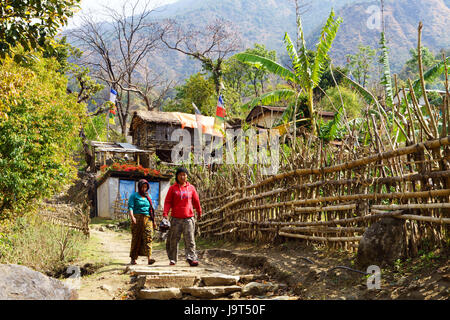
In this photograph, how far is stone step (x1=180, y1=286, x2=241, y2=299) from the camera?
182 inches

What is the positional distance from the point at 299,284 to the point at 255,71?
3495cm

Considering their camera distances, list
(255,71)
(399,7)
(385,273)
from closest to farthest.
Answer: (385,273)
(255,71)
(399,7)

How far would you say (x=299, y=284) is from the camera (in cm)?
480

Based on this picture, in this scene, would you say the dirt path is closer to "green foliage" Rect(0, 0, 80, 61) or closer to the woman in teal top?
the woman in teal top

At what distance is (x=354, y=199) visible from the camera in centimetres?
509

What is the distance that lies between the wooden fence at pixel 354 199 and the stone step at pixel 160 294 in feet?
7.01

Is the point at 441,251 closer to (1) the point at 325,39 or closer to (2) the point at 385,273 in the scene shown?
(2) the point at 385,273

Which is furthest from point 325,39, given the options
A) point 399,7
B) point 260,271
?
point 399,7

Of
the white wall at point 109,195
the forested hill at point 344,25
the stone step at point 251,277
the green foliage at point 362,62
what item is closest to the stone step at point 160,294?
the stone step at point 251,277

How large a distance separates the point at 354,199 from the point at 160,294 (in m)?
2.57

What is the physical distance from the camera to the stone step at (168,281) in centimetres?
483

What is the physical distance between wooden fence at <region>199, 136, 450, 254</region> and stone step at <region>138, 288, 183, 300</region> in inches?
84.1

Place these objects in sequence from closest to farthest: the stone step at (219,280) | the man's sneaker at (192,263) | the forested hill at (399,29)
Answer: the stone step at (219,280), the man's sneaker at (192,263), the forested hill at (399,29)

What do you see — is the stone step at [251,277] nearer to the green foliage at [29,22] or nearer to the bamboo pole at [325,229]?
the bamboo pole at [325,229]
